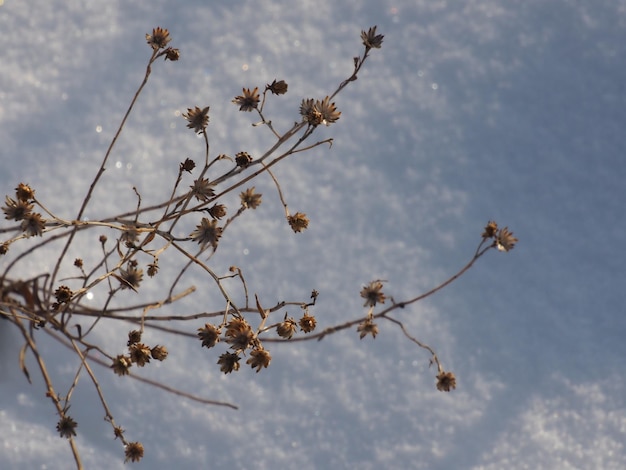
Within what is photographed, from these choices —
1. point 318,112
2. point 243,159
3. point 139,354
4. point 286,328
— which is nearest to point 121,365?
point 139,354

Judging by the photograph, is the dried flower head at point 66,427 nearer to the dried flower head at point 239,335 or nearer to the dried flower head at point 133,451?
the dried flower head at point 133,451

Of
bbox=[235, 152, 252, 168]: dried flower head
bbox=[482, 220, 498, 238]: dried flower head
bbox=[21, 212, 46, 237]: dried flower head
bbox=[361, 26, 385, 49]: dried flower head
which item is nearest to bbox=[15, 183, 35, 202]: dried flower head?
bbox=[21, 212, 46, 237]: dried flower head

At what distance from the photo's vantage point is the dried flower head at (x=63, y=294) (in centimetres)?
113

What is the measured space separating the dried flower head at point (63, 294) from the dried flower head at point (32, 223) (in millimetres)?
157

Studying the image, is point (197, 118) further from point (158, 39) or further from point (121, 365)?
point (121, 365)

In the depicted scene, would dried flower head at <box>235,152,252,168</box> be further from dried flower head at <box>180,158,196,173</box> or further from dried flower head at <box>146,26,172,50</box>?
dried flower head at <box>146,26,172,50</box>

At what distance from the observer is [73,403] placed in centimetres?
156

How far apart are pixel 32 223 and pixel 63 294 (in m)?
0.18

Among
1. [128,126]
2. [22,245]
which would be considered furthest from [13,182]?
[128,126]

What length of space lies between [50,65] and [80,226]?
0.80 metres

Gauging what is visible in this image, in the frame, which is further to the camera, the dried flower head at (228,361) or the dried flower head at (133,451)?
the dried flower head at (133,451)

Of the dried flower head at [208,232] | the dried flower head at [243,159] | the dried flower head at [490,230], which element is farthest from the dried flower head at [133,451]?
the dried flower head at [490,230]

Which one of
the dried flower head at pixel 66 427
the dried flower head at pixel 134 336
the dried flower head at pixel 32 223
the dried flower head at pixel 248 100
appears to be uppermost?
the dried flower head at pixel 248 100

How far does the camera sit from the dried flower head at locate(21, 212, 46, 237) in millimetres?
990
